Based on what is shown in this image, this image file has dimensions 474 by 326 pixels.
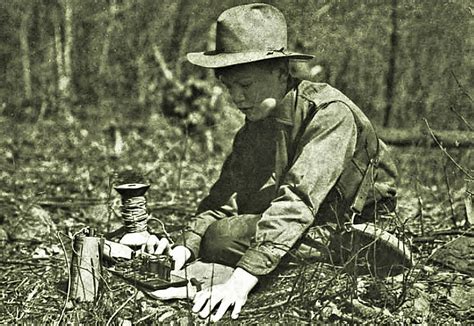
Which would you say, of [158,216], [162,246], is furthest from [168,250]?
[158,216]

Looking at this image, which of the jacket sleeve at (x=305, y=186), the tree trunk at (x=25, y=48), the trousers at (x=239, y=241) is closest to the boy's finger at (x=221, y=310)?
the jacket sleeve at (x=305, y=186)

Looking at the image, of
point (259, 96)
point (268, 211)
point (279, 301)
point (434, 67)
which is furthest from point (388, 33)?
point (279, 301)

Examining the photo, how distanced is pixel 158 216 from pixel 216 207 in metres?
1.01

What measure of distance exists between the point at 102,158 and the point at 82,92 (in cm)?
54

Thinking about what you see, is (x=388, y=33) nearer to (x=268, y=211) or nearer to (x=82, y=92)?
(x=268, y=211)

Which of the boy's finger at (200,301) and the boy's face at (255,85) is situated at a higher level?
the boy's face at (255,85)

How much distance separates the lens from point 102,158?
758 centimetres

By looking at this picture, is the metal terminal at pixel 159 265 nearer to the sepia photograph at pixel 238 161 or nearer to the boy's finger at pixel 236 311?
the sepia photograph at pixel 238 161

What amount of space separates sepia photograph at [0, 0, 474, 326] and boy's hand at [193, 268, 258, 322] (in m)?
0.01

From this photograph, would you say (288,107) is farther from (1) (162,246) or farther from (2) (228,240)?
(1) (162,246)

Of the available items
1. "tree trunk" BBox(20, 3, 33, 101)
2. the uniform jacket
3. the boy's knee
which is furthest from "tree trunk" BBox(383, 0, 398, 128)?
"tree trunk" BBox(20, 3, 33, 101)

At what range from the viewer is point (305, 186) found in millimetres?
6297

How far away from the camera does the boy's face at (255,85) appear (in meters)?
6.55

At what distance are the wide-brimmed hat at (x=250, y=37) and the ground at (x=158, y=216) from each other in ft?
4.20
